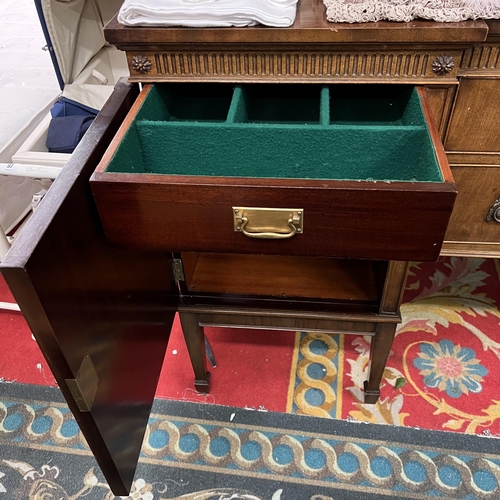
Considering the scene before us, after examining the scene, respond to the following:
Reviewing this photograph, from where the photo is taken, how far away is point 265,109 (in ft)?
3.30

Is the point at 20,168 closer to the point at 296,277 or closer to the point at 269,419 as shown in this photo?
the point at 296,277

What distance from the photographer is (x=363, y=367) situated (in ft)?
4.06

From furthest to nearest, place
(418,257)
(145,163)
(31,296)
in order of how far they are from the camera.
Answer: (145,163) < (418,257) < (31,296)

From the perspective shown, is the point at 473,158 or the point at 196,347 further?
the point at 196,347

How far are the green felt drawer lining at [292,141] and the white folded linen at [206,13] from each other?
12 cm

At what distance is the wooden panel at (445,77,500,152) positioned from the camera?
0.83 m

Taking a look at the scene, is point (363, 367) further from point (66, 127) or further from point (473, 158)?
point (66, 127)

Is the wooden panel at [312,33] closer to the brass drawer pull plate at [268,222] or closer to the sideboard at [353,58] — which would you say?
the sideboard at [353,58]

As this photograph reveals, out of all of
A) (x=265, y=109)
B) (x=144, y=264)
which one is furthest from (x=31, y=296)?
(x=265, y=109)

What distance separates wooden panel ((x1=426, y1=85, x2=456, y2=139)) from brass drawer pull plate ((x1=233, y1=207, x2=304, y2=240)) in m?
0.33

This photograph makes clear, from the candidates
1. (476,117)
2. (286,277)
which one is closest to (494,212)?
(476,117)

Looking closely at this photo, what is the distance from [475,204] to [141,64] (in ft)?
2.22

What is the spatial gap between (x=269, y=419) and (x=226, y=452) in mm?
121

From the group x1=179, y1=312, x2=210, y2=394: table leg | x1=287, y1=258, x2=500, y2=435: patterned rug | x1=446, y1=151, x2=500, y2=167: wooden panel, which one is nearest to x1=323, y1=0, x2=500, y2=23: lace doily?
x1=446, y1=151, x2=500, y2=167: wooden panel
